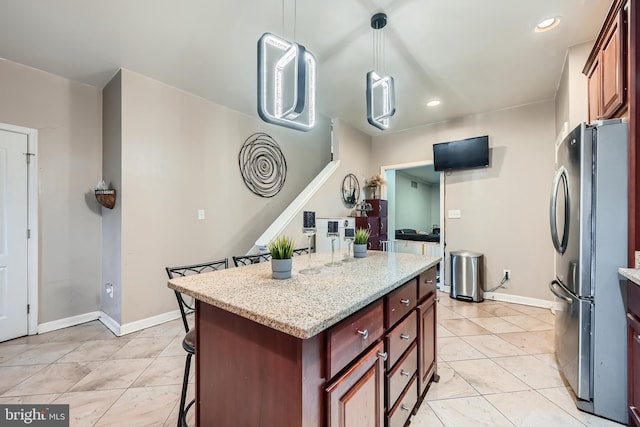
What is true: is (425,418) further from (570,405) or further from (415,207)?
(415,207)

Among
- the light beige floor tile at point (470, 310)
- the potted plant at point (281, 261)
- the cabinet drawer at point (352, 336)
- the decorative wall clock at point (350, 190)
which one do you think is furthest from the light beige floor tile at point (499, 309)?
the potted plant at point (281, 261)

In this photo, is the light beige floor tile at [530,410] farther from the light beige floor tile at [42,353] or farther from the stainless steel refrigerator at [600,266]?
the light beige floor tile at [42,353]

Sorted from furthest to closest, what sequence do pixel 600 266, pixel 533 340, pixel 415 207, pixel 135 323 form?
1. pixel 415 207
2. pixel 135 323
3. pixel 533 340
4. pixel 600 266

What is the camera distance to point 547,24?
2.14m

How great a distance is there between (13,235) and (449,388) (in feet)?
13.3

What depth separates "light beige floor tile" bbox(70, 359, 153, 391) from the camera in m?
1.91

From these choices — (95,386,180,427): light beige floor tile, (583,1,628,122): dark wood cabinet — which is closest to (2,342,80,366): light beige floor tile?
(95,386,180,427): light beige floor tile

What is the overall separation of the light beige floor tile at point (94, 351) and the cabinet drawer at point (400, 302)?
2.44 meters

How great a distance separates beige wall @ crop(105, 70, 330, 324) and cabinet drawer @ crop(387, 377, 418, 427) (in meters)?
2.69

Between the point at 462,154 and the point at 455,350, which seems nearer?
the point at 455,350

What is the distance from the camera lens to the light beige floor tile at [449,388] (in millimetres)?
1832

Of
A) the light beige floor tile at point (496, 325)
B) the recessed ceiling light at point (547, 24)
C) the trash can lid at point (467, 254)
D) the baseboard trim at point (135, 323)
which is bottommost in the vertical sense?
the light beige floor tile at point (496, 325)

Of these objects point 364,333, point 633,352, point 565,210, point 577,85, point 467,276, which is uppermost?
point 577,85

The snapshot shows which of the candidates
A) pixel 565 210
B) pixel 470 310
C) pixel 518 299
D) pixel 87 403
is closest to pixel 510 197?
pixel 518 299
